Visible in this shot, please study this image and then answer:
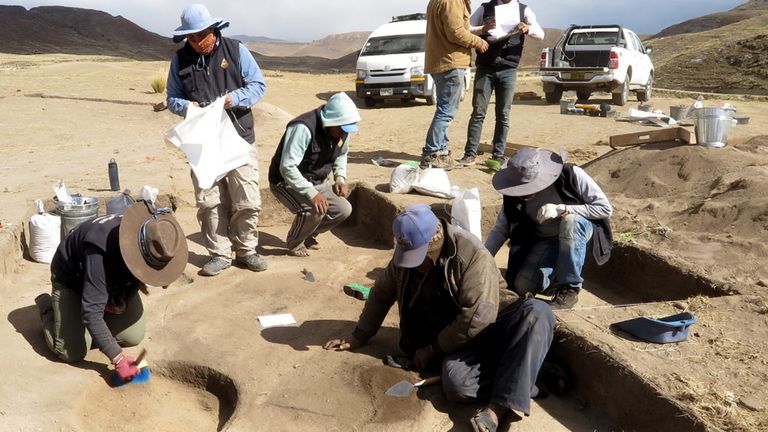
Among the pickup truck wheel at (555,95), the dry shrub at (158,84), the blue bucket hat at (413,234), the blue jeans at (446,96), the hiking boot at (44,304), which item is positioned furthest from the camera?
the pickup truck wheel at (555,95)

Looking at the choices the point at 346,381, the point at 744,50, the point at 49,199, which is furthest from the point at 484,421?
the point at 744,50

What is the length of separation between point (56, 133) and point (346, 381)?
834 centimetres

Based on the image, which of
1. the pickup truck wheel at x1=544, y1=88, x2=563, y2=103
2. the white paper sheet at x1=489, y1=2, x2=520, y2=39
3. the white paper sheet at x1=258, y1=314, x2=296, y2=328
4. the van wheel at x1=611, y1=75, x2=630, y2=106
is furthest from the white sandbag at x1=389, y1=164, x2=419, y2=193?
the pickup truck wheel at x1=544, y1=88, x2=563, y2=103

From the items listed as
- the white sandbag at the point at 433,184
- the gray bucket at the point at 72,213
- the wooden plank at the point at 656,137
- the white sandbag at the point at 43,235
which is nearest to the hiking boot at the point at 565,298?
the white sandbag at the point at 433,184

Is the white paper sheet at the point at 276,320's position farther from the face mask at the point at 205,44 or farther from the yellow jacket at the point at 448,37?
the yellow jacket at the point at 448,37

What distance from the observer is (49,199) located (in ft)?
19.9

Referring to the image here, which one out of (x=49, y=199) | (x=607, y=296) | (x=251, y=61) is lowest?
(x=607, y=296)

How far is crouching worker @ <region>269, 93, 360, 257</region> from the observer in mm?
5039

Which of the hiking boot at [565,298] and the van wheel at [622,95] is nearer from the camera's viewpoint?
the hiking boot at [565,298]

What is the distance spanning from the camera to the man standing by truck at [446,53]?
671 cm

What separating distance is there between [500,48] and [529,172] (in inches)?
125

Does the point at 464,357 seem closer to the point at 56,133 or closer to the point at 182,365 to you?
the point at 182,365

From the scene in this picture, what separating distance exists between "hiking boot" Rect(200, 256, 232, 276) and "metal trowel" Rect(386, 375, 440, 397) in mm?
2113

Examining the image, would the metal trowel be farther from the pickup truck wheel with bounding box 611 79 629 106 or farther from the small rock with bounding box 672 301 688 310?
the pickup truck wheel with bounding box 611 79 629 106
